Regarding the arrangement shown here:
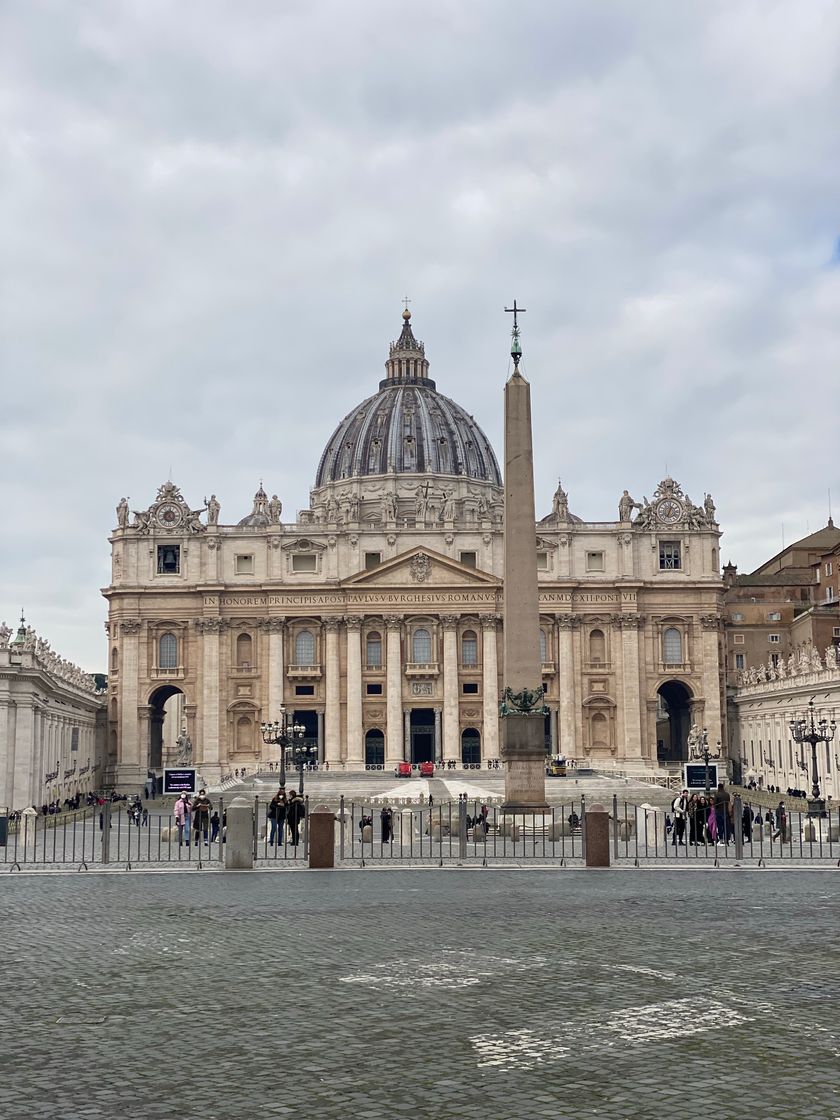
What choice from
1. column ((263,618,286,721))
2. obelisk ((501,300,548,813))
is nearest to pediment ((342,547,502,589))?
column ((263,618,286,721))

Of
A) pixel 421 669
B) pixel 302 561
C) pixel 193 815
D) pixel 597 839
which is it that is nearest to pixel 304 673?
pixel 302 561

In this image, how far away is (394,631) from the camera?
88.4 meters

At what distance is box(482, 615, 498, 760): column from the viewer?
286 ft

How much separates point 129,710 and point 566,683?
2805 cm

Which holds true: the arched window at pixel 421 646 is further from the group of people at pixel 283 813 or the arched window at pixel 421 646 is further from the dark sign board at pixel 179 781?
the group of people at pixel 283 813

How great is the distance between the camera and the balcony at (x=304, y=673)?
3497 inches

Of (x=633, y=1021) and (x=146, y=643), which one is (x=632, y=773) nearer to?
(x=146, y=643)

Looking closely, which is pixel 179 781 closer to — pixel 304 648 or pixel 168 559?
pixel 304 648

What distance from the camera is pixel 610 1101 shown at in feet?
29.6

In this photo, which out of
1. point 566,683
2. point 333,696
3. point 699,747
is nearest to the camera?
point 699,747

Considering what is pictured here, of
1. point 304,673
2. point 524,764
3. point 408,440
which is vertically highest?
point 408,440

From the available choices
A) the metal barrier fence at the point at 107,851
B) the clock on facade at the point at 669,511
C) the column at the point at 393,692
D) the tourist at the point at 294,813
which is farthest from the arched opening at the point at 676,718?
the tourist at the point at 294,813

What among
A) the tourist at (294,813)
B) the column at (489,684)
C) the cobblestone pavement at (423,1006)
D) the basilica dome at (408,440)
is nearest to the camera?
the cobblestone pavement at (423,1006)

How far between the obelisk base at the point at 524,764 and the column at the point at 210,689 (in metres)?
57.3
